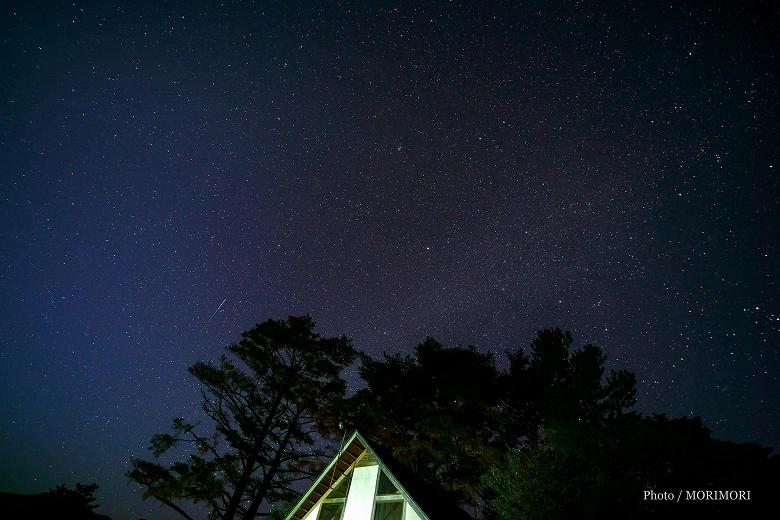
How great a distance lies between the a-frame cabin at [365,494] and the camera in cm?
1038

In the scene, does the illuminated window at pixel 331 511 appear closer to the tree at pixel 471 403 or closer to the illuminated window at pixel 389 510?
the illuminated window at pixel 389 510

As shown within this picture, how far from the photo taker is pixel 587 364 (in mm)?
20359

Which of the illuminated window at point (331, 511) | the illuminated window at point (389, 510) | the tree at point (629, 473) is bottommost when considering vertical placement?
the illuminated window at point (331, 511)

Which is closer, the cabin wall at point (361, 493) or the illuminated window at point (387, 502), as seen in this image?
the illuminated window at point (387, 502)

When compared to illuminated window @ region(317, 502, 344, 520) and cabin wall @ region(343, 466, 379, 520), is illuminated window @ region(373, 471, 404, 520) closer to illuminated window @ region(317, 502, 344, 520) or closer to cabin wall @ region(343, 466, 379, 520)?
cabin wall @ region(343, 466, 379, 520)

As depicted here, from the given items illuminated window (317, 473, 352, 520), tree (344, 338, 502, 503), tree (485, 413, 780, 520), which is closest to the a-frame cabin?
illuminated window (317, 473, 352, 520)

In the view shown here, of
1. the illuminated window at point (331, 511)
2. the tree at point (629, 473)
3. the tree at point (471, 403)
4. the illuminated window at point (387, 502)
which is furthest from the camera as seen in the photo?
the tree at point (471, 403)

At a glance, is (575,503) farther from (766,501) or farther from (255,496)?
(255,496)

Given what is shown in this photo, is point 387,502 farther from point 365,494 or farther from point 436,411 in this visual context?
point 436,411

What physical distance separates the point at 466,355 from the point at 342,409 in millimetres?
8415

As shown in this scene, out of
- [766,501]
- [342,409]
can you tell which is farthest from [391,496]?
[766,501]

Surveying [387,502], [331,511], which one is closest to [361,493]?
[387,502]

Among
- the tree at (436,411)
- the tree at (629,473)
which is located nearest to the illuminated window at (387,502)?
the tree at (629,473)

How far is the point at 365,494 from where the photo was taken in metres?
11.6
